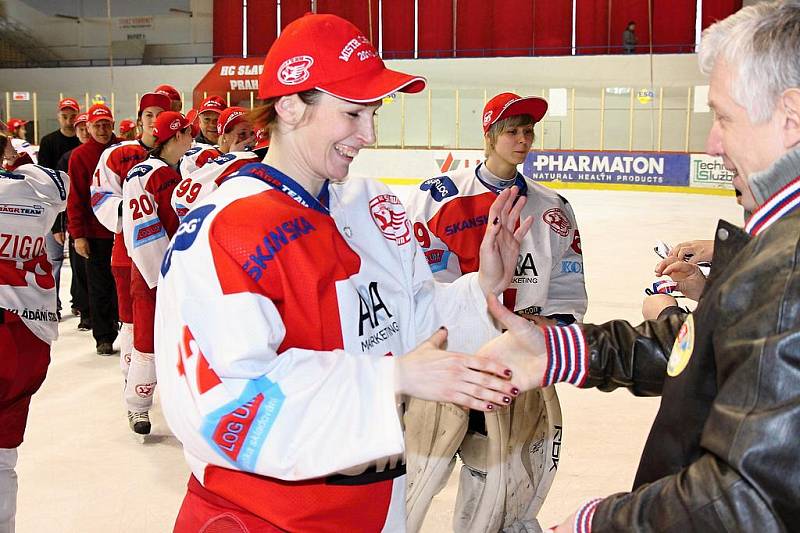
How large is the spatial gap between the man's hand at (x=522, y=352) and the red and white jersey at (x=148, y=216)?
336 centimetres

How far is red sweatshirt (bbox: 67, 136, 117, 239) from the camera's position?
21.2 feet

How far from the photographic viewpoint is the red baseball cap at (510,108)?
3.62 m

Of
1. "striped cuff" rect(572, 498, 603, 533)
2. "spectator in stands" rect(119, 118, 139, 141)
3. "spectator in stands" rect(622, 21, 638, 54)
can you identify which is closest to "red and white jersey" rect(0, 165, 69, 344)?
"striped cuff" rect(572, 498, 603, 533)

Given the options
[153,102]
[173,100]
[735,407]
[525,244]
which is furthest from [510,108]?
[173,100]

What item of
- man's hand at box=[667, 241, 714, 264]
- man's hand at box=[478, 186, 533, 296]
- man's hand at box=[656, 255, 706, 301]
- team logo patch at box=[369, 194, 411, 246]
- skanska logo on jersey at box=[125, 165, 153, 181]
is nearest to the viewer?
team logo patch at box=[369, 194, 411, 246]

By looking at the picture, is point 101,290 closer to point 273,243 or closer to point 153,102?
point 153,102

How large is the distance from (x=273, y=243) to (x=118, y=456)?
3419 millimetres

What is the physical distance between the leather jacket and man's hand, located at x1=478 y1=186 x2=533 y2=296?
852 mm

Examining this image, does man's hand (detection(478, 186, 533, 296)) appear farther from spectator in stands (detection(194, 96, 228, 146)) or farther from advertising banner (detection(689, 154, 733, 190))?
advertising banner (detection(689, 154, 733, 190))

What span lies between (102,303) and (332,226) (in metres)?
5.28

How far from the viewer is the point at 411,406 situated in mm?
2865

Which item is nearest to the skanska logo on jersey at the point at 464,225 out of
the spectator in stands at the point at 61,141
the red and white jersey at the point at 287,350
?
the red and white jersey at the point at 287,350

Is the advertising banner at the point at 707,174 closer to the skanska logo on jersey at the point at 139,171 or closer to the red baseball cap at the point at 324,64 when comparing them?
the skanska logo on jersey at the point at 139,171

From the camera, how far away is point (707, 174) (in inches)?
653
